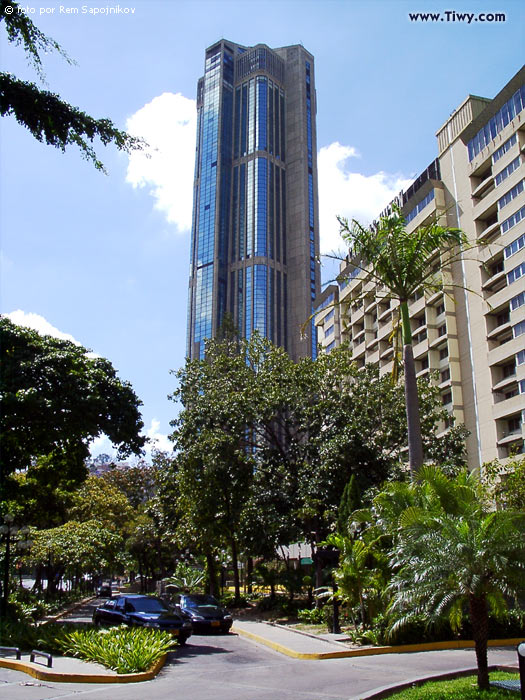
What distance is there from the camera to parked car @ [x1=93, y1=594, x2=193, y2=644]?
17656 millimetres

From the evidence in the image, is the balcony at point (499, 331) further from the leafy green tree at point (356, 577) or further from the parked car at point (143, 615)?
the parked car at point (143, 615)

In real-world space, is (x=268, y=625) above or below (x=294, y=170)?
below

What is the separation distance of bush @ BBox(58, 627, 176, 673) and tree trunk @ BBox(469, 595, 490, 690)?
6.84 metres

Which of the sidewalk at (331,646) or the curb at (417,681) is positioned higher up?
the curb at (417,681)

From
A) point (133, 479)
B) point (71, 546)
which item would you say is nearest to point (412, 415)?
point (71, 546)

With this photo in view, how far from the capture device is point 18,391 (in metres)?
18.3

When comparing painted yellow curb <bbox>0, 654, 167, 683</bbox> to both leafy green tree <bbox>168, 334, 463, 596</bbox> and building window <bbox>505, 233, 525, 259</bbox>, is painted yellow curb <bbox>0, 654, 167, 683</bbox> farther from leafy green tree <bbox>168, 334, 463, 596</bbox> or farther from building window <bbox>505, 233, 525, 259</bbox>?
building window <bbox>505, 233, 525, 259</bbox>

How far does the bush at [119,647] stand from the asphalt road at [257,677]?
0.50 metres

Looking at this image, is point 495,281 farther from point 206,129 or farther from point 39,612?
point 206,129

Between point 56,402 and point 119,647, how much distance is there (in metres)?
7.94

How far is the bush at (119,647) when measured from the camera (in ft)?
41.8

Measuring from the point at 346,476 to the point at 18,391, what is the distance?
1484cm

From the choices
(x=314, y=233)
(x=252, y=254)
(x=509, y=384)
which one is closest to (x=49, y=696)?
(x=509, y=384)

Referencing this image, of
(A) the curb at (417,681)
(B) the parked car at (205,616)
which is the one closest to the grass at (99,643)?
(A) the curb at (417,681)
